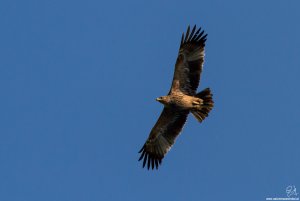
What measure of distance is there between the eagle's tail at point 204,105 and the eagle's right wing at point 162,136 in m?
0.73

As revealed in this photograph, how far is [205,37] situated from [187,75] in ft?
4.45

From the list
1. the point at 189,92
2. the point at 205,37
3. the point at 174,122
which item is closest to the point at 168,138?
the point at 174,122

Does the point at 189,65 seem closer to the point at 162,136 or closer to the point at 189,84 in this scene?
the point at 189,84

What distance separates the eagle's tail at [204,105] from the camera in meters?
19.1

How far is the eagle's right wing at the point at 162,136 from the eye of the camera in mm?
20219

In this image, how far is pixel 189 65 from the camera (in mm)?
19281

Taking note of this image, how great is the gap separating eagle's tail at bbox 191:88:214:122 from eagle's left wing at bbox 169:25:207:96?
1.23 ft

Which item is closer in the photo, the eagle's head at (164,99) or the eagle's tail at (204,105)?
the eagle's tail at (204,105)

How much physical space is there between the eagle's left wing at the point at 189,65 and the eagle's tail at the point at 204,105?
375mm

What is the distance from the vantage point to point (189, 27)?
19688 millimetres

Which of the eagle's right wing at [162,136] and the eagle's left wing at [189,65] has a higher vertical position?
the eagle's left wing at [189,65]

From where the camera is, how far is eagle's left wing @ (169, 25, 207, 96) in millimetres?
19266

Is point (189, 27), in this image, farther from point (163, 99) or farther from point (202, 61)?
point (163, 99)

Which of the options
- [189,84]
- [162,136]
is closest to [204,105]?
[189,84]
